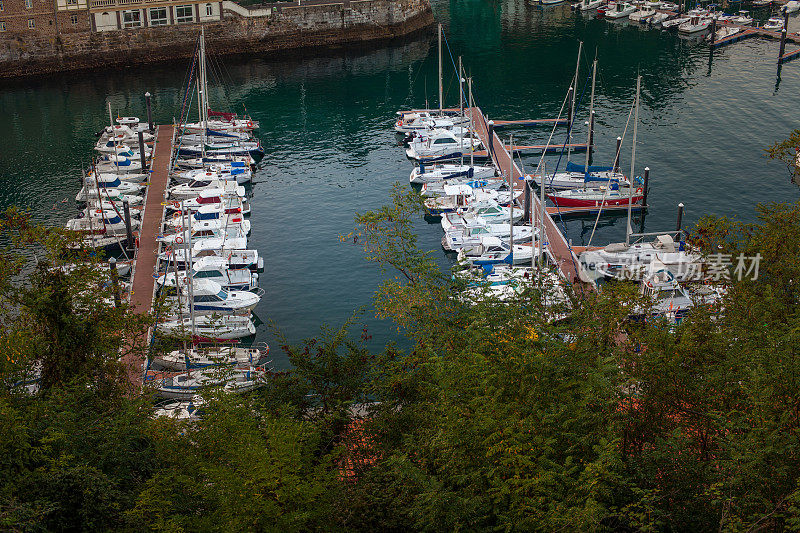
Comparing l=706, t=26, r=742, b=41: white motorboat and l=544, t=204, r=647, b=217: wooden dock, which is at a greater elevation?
l=706, t=26, r=742, b=41: white motorboat

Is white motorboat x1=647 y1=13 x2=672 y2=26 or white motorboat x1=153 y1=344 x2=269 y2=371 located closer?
white motorboat x1=153 y1=344 x2=269 y2=371

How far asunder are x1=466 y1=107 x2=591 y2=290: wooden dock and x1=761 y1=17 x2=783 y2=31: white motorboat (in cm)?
5270

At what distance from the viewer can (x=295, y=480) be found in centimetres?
2247

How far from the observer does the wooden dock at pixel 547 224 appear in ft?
178

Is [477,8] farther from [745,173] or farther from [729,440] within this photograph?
[729,440]

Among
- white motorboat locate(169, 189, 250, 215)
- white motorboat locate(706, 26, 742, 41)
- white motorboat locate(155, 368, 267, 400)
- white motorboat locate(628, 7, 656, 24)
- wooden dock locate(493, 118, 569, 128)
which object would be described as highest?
white motorboat locate(628, 7, 656, 24)

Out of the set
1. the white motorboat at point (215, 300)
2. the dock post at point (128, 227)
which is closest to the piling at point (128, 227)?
the dock post at point (128, 227)

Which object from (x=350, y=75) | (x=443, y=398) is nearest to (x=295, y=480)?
(x=443, y=398)

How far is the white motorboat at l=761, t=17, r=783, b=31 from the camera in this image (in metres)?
116

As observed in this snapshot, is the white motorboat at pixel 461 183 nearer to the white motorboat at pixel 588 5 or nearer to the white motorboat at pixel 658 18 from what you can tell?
the white motorboat at pixel 658 18

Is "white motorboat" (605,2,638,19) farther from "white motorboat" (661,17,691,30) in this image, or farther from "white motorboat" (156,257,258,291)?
"white motorboat" (156,257,258,291)

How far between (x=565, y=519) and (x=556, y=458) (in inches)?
122

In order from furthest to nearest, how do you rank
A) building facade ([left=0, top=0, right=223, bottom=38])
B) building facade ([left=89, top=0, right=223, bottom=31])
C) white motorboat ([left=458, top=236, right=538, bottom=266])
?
building facade ([left=89, top=0, right=223, bottom=31]), building facade ([left=0, top=0, right=223, bottom=38]), white motorboat ([left=458, top=236, right=538, bottom=266])

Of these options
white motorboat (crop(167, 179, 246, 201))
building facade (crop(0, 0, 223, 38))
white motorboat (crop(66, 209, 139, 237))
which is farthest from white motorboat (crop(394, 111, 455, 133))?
building facade (crop(0, 0, 223, 38))
